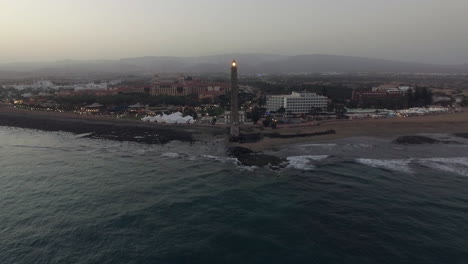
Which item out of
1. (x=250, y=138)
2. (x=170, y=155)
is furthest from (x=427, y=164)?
(x=170, y=155)

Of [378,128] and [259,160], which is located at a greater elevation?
[378,128]

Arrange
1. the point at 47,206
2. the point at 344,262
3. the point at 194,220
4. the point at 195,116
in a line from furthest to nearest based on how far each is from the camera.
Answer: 1. the point at 195,116
2. the point at 47,206
3. the point at 194,220
4. the point at 344,262

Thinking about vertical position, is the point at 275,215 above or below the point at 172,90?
below

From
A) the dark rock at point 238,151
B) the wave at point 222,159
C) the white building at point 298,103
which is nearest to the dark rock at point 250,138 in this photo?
the dark rock at point 238,151

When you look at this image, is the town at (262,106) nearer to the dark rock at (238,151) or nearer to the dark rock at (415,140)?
the dark rock at (238,151)

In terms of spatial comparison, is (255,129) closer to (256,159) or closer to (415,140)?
(256,159)

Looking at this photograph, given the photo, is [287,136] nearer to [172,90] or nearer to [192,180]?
[192,180]

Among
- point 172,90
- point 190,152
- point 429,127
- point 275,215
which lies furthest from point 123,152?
point 172,90
